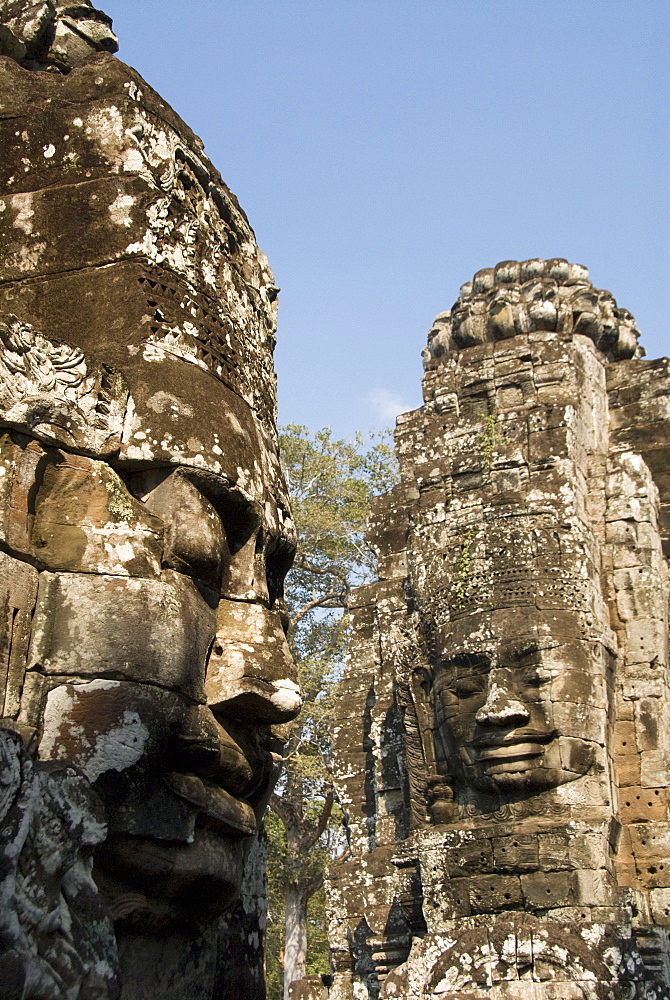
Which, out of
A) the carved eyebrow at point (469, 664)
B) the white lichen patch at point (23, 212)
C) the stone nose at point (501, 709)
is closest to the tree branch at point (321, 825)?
the carved eyebrow at point (469, 664)

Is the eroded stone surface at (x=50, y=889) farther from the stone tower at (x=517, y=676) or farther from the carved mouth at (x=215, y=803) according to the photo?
the stone tower at (x=517, y=676)

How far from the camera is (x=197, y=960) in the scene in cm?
318

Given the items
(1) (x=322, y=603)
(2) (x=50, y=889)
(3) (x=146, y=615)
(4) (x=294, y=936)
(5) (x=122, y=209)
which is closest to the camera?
(2) (x=50, y=889)

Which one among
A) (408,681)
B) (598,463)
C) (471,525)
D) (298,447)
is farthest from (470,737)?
(298,447)

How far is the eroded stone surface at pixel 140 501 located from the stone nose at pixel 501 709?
18.7ft

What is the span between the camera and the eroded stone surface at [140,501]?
111 inches

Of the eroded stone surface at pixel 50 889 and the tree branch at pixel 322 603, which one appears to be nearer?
the eroded stone surface at pixel 50 889

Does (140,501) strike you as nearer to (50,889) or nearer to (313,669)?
(50,889)

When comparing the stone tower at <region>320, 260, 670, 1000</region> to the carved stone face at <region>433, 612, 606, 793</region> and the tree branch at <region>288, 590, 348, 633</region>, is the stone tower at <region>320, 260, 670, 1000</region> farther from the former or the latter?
the tree branch at <region>288, 590, 348, 633</region>

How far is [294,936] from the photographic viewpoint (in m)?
18.0

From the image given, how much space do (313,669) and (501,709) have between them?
11.1m

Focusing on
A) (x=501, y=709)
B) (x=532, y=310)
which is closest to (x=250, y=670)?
(x=501, y=709)

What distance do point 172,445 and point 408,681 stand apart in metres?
7.98

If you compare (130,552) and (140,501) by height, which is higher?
(140,501)
